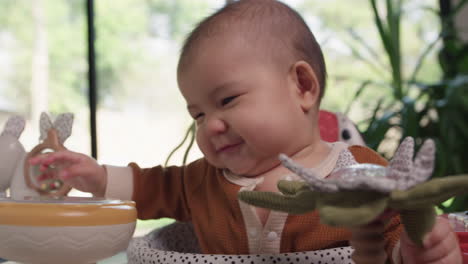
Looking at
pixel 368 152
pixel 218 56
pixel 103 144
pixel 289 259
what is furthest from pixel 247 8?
pixel 103 144

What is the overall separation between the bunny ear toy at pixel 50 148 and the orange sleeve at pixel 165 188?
159mm

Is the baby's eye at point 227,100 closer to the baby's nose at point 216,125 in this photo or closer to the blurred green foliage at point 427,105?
the baby's nose at point 216,125

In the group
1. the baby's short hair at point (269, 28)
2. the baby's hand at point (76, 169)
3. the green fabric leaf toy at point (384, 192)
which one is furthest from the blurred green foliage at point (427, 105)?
the green fabric leaf toy at point (384, 192)

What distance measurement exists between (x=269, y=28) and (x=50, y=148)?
0.34 m

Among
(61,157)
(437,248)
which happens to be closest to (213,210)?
(61,157)

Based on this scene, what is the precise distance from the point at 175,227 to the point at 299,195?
45 cm

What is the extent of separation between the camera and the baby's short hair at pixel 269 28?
647 mm

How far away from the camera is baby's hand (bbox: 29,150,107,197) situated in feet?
1.85

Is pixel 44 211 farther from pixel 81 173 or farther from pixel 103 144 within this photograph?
pixel 103 144

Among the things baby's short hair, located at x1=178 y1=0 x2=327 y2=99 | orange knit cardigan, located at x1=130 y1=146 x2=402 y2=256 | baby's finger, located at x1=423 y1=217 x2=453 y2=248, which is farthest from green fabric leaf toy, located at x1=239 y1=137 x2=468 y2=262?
baby's short hair, located at x1=178 y1=0 x2=327 y2=99

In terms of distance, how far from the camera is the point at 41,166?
0.56 metres

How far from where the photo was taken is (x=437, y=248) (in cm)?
37

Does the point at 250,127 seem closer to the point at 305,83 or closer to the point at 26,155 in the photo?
the point at 305,83

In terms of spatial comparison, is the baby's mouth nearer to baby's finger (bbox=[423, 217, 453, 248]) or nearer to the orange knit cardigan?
the orange knit cardigan
